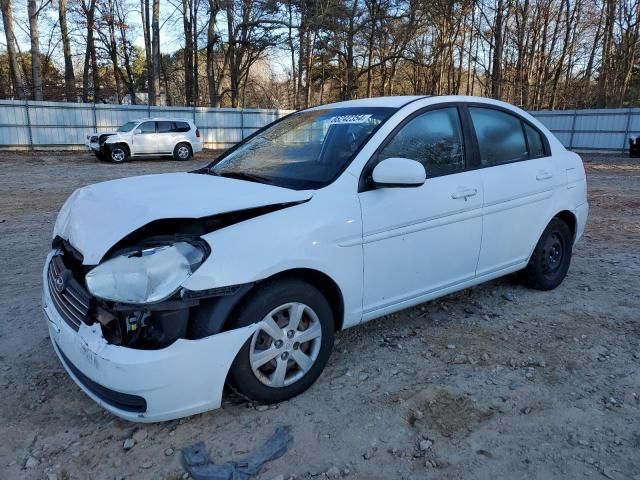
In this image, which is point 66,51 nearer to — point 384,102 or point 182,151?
point 182,151

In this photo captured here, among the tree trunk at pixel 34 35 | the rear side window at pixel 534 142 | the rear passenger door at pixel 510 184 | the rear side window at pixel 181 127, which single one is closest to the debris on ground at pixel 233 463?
the rear passenger door at pixel 510 184

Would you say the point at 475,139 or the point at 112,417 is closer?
the point at 112,417

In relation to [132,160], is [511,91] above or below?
above

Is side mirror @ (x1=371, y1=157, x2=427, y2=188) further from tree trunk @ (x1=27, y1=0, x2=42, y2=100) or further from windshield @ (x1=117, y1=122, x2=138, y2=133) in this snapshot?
tree trunk @ (x1=27, y1=0, x2=42, y2=100)

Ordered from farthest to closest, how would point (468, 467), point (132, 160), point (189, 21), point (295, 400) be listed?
point (189, 21) → point (132, 160) → point (295, 400) → point (468, 467)

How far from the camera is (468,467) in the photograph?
88.1 inches

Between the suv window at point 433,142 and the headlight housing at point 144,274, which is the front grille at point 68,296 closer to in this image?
the headlight housing at point 144,274

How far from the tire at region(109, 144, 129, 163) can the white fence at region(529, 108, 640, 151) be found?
66.2 ft

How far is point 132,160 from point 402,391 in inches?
749

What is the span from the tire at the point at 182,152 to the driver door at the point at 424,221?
708 inches

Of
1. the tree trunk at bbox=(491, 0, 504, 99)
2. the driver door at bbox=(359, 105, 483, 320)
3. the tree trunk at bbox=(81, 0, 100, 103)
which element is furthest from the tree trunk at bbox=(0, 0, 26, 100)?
the driver door at bbox=(359, 105, 483, 320)

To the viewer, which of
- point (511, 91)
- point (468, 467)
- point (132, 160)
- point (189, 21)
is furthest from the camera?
point (511, 91)

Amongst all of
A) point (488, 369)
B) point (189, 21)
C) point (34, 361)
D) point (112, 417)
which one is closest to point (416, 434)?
point (488, 369)

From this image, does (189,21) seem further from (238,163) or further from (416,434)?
(416,434)
